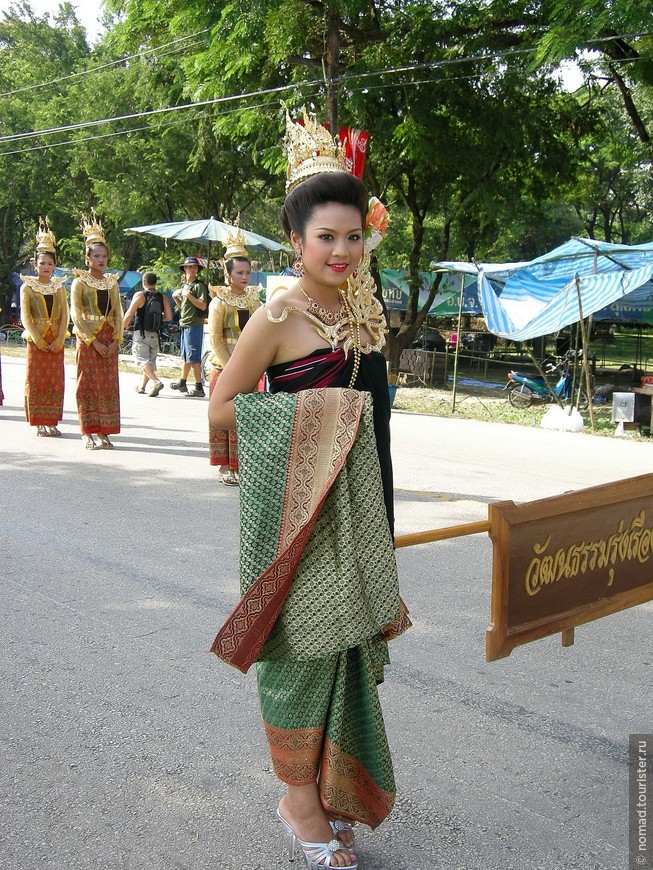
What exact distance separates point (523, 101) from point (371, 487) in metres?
16.6

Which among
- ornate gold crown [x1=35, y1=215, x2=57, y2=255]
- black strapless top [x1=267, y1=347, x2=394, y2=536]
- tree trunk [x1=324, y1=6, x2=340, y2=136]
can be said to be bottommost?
black strapless top [x1=267, y1=347, x2=394, y2=536]

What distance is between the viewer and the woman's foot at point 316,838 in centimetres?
251

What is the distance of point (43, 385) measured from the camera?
9.82 meters

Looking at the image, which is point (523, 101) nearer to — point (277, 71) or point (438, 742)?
point (277, 71)

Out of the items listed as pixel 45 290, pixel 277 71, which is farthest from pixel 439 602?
pixel 277 71

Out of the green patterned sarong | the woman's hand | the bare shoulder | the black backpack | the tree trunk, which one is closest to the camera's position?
the green patterned sarong

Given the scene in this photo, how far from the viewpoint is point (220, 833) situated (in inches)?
108

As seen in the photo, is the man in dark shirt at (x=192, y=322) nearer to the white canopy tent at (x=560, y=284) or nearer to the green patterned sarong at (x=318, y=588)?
the white canopy tent at (x=560, y=284)

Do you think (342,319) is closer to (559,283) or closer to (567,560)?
(567,560)

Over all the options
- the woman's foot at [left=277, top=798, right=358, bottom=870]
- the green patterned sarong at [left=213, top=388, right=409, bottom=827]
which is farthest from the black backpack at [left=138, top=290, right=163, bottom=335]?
the woman's foot at [left=277, top=798, right=358, bottom=870]

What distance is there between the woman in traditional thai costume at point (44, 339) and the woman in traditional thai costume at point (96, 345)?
651 millimetres

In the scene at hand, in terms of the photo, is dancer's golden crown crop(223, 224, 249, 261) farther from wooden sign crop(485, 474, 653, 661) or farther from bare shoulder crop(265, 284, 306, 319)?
bare shoulder crop(265, 284, 306, 319)

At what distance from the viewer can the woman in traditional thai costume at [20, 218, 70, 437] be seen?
9592mm

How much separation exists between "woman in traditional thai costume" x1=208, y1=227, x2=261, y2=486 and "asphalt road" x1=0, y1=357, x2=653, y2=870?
37.8 inches
